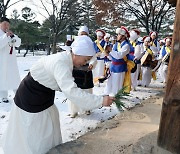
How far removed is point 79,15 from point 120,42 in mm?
16613

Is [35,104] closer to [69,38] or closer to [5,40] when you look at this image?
[5,40]

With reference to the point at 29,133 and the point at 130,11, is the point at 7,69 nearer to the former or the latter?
the point at 29,133

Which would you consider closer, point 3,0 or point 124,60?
point 124,60

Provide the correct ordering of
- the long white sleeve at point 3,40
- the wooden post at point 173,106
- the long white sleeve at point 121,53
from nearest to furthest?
the wooden post at point 173,106
the long white sleeve at point 3,40
the long white sleeve at point 121,53

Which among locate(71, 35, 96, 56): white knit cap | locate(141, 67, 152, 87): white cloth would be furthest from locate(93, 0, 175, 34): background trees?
locate(71, 35, 96, 56): white knit cap

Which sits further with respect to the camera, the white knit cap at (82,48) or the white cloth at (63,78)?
the white knit cap at (82,48)

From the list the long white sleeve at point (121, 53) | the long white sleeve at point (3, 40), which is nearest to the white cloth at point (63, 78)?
the long white sleeve at point (3, 40)

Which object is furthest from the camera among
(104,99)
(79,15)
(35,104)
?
(79,15)

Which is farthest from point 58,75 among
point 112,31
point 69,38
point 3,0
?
point 112,31

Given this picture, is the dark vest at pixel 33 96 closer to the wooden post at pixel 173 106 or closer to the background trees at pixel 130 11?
the wooden post at pixel 173 106

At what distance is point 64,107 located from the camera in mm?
5574

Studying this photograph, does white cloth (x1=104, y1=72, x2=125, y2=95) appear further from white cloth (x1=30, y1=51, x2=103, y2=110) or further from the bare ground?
Answer: white cloth (x1=30, y1=51, x2=103, y2=110)

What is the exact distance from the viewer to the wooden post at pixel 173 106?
7.08ft

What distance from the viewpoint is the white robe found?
2.42 meters
